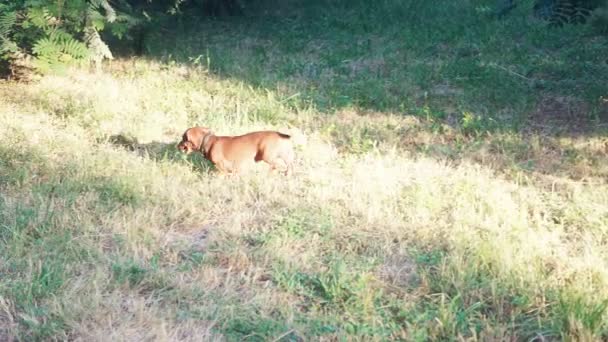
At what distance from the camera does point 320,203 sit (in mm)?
5629

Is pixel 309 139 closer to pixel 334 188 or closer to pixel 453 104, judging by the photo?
pixel 334 188

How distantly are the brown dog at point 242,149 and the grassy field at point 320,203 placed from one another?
0.15 m

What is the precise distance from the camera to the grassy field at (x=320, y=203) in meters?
3.99

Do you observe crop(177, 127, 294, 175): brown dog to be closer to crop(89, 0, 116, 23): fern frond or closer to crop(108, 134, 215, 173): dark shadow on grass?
crop(108, 134, 215, 173): dark shadow on grass

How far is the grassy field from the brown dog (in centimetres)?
15

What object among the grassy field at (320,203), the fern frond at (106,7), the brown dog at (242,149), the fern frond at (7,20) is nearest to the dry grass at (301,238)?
the grassy field at (320,203)

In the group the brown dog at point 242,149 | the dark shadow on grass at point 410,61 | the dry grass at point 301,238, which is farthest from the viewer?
the dark shadow on grass at point 410,61

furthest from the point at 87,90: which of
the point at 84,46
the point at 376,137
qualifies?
the point at 376,137

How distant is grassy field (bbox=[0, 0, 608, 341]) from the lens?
3988 mm

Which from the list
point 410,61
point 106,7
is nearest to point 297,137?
point 106,7

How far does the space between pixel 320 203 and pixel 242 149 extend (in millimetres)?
930

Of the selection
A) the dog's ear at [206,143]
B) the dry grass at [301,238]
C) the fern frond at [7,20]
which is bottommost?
the dry grass at [301,238]

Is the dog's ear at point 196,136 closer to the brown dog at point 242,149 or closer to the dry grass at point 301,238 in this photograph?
the brown dog at point 242,149

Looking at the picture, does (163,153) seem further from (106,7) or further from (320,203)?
(106,7)
